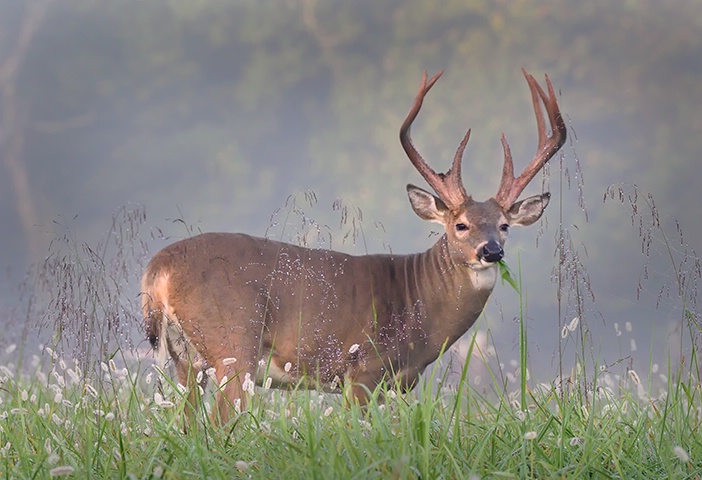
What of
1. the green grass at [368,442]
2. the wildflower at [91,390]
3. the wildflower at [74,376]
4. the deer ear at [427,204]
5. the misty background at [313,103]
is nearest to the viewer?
the green grass at [368,442]

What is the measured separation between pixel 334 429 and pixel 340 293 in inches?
60.1

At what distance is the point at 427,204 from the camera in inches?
140

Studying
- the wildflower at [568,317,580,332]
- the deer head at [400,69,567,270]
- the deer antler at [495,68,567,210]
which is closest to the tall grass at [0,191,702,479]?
the wildflower at [568,317,580,332]

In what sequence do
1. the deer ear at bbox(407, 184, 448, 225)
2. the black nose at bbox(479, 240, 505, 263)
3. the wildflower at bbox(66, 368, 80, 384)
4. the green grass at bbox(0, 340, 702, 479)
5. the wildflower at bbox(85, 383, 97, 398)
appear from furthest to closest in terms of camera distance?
the deer ear at bbox(407, 184, 448, 225)
the black nose at bbox(479, 240, 505, 263)
the wildflower at bbox(66, 368, 80, 384)
the wildflower at bbox(85, 383, 97, 398)
the green grass at bbox(0, 340, 702, 479)

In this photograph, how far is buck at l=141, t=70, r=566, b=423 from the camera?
324cm

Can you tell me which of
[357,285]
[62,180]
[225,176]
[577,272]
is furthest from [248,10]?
[577,272]

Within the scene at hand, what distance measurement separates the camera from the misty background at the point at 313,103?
3.91 metres

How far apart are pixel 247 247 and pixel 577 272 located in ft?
4.57

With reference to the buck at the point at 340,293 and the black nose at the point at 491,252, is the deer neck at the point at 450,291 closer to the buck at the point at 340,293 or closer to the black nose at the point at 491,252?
the buck at the point at 340,293

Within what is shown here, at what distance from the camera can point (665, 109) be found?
391 cm

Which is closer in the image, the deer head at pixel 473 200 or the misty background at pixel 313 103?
Result: the deer head at pixel 473 200

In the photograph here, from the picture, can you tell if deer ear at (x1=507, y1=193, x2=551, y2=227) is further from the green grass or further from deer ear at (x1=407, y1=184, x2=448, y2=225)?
the green grass

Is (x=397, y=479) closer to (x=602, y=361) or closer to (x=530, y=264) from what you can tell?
(x=602, y=361)

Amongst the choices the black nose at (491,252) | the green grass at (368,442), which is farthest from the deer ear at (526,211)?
the green grass at (368,442)
